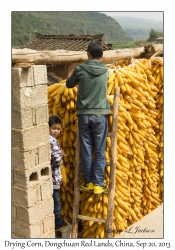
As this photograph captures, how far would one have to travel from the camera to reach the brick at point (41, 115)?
147 inches

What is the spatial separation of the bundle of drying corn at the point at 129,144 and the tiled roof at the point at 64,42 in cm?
903

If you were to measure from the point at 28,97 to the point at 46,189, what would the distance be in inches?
42.5

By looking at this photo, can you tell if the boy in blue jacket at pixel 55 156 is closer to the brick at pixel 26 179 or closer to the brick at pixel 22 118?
the brick at pixel 26 179

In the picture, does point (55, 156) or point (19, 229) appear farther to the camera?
point (55, 156)

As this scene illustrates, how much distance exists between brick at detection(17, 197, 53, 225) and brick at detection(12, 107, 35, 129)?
2.97 ft

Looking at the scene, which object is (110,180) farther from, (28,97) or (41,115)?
(28,97)

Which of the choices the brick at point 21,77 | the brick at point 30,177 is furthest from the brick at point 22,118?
the brick at point 30,177

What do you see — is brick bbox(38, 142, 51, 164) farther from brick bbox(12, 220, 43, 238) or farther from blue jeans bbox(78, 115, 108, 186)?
brick bbox(12, 220, 43, 238)

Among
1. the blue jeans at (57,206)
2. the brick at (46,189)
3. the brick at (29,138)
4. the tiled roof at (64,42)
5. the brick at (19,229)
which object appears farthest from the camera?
the tiled roof at (64,42)

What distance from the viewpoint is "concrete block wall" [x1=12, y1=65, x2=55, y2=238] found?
3564 millimetres

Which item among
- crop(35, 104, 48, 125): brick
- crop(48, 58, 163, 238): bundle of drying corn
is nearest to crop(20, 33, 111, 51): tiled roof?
crop(48, 58, 163, 238): bundle of drying corn

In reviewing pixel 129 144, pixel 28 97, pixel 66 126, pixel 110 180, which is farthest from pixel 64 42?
pixel 28 97

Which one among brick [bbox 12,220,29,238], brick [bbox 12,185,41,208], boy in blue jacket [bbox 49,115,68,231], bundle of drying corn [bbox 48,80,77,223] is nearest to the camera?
brick [bbox 12,185,41,208]

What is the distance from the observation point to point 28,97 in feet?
11.8
